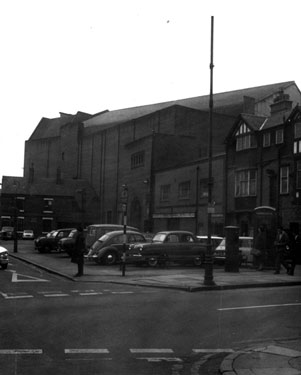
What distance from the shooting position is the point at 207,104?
7025cm

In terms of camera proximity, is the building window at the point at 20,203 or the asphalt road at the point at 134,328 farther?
the building window at the point at 20,203

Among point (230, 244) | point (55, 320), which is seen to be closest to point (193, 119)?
point (230, 244)

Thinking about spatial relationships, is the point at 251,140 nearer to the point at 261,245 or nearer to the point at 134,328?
→ the point at 261,245

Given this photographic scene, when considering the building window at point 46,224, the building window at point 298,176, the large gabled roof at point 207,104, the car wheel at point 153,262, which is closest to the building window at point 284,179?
the building window at point 298,176

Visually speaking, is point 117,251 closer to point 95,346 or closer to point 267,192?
point 267,192

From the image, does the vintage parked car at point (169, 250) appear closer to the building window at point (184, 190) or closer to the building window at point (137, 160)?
the building window at point (184, 190)

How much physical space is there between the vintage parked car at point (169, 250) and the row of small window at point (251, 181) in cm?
1052

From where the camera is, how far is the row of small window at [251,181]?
32844mm

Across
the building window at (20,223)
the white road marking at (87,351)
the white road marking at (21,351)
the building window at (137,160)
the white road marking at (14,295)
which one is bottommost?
the white road marking at (14,295)

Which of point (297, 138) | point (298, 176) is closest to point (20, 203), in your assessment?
point (297, 138)

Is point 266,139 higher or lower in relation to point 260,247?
higher

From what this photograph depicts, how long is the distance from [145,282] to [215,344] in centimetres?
902

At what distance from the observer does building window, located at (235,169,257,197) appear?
3616 centimetres

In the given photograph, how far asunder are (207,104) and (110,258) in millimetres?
48595
